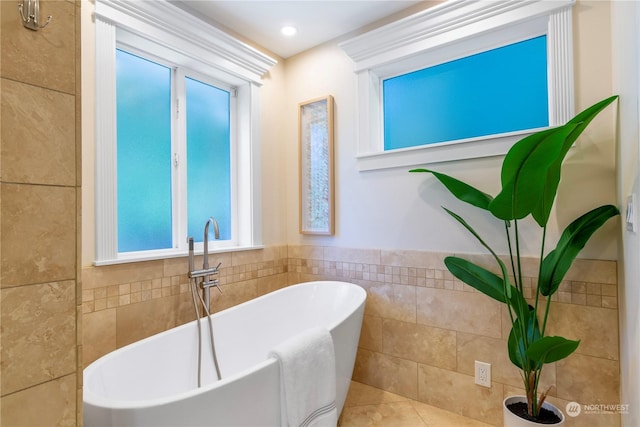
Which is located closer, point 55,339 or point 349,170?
point 55,339

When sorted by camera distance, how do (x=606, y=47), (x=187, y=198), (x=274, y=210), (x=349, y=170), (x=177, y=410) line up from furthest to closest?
(x=274, y=210)
(x=349, y=170)
(x=187, y=198)
(x=606, y=47)
(x=177, y=410)

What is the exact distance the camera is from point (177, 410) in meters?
1.03

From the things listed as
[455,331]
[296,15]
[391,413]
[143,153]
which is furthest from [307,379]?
[296,15]

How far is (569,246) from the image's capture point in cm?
154

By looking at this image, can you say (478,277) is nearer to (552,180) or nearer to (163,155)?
(552,180)

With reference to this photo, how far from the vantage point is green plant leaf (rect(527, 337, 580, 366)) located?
1.37 m

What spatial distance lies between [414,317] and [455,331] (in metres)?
0.26

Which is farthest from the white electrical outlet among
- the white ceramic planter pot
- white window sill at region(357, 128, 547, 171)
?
white window sill at region(357, 128, 547, 171)

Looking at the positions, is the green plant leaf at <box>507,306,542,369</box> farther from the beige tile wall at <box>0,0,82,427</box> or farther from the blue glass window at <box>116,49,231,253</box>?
the blue glass window at <box>116,49,231,253</box>

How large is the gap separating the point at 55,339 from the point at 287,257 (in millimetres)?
2045

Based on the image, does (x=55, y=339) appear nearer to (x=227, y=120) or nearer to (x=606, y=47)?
(x=227, y=120)

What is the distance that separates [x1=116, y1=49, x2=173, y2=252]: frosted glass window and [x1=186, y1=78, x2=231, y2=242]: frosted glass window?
0.17 m

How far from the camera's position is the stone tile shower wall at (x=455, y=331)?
160 cm

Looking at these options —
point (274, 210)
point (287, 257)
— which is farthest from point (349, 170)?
point (287, 257)
